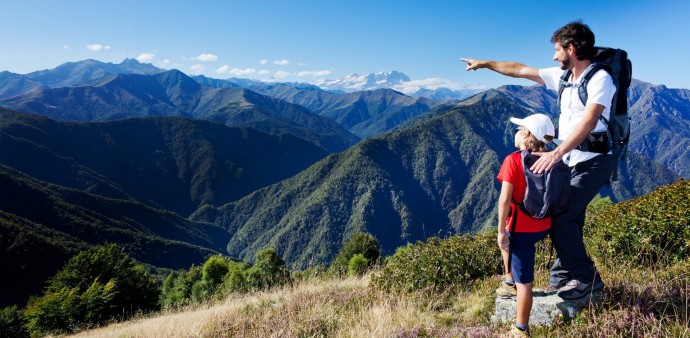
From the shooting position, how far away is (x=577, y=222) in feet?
14.6

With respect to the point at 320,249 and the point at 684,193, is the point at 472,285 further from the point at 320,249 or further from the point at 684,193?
the point at 320,249

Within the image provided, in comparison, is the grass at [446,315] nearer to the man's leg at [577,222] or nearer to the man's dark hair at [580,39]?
the man's leg at [577,222]

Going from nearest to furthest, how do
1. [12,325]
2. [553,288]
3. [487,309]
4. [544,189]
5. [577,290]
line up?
[544,189] < [577,290] < [553,288] < [487,309] < [12,325]

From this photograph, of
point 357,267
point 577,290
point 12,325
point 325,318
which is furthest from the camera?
point 12,325

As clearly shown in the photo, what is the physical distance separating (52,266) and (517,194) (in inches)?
4613

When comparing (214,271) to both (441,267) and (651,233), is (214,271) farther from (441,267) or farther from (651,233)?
(651,233)

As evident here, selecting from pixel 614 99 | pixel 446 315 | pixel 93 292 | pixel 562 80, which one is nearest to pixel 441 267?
pixel 446 315

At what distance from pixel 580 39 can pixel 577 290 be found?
270 centimetres

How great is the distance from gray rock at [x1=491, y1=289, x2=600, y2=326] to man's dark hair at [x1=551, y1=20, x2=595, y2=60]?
2554mm

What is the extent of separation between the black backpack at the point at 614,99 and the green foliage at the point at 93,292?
104ft

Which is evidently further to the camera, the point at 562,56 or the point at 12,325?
the point at 12,325

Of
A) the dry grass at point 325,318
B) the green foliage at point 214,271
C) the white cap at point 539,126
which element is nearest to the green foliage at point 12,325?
the green foliage at point 214,271

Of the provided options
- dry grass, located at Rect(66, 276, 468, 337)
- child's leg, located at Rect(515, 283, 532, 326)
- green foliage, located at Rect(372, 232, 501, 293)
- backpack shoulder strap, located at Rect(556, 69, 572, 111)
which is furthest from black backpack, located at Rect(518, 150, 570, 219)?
green foliage, located at Rect(372, 232, 501, 293)

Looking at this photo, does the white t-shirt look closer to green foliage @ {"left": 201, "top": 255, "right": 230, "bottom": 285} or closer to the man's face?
the man's face
